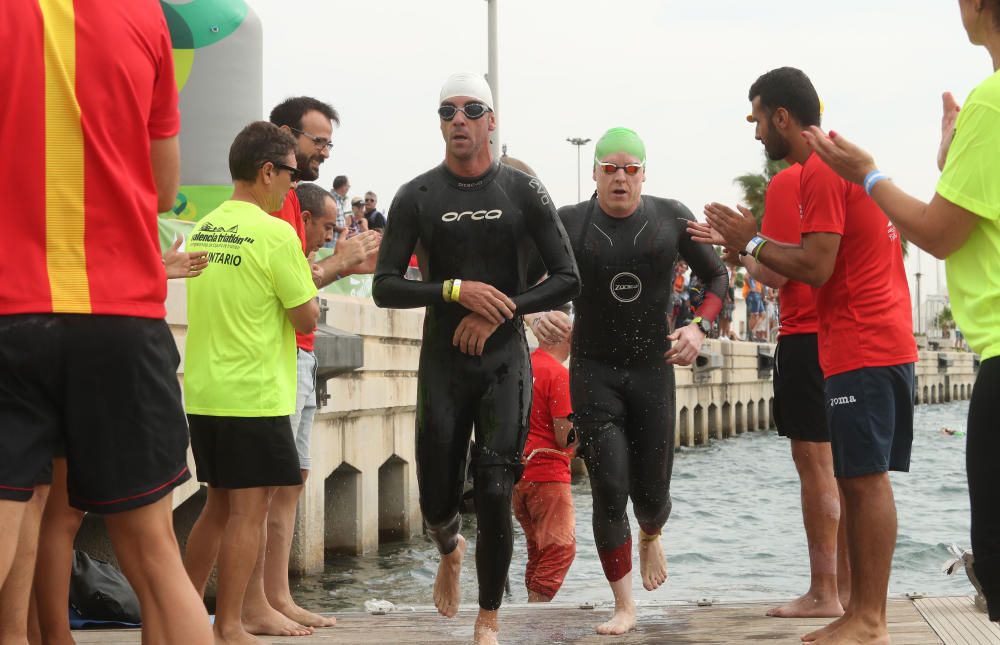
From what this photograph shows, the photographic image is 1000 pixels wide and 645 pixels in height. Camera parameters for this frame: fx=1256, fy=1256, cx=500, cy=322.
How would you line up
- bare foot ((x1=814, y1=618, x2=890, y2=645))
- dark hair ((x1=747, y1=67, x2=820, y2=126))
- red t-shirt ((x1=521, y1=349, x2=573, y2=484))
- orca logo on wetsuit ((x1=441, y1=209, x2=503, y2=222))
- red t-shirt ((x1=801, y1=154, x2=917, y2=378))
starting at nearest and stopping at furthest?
bare foot ((x1=814, y1=618, x2=890, y2=645)) → red t-shirt ((x1=801, y1=154, x2=917, y2=378)) → orca logo on wetsuit ((x1=441, y1=209, x2=503, y2=222)) → dark hair ((x1=747, y1=67, x2=820, y2=126)) → red t-shirt ((x1=521, y1=349, x2=573, y2=484))

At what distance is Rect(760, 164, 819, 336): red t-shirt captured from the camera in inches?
261

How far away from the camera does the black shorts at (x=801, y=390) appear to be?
670 centimetres

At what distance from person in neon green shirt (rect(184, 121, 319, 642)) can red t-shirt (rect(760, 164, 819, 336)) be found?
2545 millimetres

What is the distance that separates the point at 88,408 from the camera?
10.9 feet

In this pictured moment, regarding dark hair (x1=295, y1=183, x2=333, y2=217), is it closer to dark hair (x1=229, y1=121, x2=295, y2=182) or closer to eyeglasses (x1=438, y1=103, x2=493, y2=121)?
dark hair (x1=229, y1=121, x2=295, y2=182)

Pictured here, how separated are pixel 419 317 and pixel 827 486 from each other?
34.0 feet

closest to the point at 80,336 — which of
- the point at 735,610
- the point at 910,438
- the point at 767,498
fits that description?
the point at 910,438

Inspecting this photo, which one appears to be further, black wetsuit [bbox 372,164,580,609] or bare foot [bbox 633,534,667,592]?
bare foot [bbox 633,534,667,592]

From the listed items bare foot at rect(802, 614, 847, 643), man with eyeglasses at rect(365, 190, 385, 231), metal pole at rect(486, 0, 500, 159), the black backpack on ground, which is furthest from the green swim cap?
metal pole at rect(486, 0, 500, 159)

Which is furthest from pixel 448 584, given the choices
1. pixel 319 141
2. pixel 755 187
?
pixel 755 187

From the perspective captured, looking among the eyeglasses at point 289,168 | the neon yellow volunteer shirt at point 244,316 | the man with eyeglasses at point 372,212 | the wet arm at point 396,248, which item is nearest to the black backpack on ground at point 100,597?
the neon yellow volunteer shirt at point 244,316

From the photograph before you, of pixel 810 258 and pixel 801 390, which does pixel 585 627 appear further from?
pixel 810 258

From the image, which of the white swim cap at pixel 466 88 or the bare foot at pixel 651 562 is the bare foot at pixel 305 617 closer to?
the bare foot at pixel 651 562

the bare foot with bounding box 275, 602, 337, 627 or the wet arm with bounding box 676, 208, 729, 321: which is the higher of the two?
the wet arm with bounding box 676, 208, 729, 321
